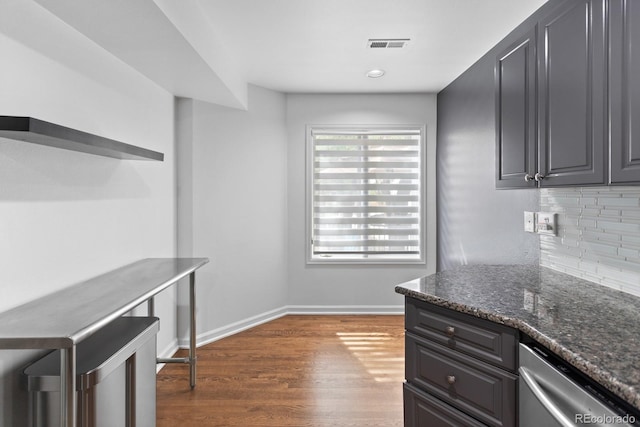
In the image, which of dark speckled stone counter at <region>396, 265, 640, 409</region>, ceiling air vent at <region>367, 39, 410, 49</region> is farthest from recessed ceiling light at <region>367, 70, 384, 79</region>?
dark speckled stone counter at <region>396, 265, 640, 409</region>

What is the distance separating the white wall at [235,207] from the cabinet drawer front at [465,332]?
2.14 m

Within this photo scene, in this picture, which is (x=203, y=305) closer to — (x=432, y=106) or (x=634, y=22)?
(x=432, y=106)

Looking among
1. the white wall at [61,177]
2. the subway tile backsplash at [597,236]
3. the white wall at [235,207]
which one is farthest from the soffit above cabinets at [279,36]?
the subway tile backsplash at [597,236]

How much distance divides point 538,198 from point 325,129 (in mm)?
2264

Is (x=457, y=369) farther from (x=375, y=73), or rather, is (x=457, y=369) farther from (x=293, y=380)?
(x=375, y=73)

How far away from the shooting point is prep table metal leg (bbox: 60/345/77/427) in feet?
3.72

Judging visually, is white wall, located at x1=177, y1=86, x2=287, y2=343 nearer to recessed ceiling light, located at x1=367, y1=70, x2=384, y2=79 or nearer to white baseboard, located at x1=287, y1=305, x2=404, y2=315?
white baseboard, located at x1=287, y1=305, x2=404, y2=315

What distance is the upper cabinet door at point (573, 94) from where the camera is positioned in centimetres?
138

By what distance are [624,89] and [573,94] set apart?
10.0 inches

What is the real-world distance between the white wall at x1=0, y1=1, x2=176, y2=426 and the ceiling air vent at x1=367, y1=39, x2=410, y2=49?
5.25 ft

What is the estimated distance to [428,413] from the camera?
1.61 m

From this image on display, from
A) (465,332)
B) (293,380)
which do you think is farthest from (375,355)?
(465,332)

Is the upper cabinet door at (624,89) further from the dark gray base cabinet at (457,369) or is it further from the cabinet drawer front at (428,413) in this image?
the cabinet drawer front at (428,413)

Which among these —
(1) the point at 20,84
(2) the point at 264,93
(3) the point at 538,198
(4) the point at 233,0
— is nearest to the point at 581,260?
(3) the point at 538,198
